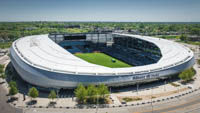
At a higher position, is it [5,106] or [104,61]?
[104,61]

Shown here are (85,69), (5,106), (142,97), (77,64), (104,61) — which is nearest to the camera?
(5,106)

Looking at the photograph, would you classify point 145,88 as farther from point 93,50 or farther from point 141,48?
point 93,50

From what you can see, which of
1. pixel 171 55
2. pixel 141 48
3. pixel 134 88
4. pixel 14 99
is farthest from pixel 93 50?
pixel 14 99

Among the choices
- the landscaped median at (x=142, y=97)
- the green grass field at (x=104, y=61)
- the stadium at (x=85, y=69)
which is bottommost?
the landscaped median at (x=142, y=97)

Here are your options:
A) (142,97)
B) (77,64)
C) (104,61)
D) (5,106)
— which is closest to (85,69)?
(77,64)

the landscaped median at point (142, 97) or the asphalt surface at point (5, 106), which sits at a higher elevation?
the landscaped median at point (142, 97)

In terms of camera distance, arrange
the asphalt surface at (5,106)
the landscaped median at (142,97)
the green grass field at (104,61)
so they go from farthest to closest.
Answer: the green grass field at (104,61)
the landscaped median at (142,97)
the asphalt surface at (5,106)

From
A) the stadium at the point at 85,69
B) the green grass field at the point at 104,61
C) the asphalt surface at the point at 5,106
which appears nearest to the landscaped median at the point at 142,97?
the stadium at the point at 85,69

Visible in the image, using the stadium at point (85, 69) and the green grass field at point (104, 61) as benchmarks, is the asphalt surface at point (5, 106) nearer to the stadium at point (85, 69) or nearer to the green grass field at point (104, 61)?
the stadium at point (85, 69)

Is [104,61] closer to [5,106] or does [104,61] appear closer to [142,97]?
[142,97]

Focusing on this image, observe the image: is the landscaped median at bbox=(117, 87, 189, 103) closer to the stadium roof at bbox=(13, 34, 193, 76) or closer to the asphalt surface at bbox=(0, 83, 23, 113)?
the stadium roof at bbox=(13, 34, 193, 76)

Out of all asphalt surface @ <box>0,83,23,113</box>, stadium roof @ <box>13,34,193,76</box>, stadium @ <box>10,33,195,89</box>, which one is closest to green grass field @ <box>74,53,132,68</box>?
stadium @ <box>10,33,195,89</box>
